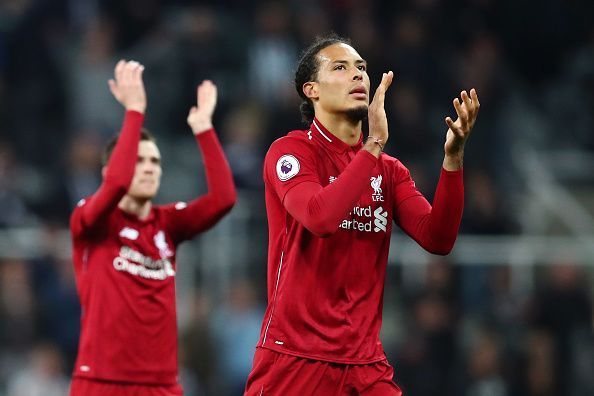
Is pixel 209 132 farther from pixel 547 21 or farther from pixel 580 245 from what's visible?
pixel 547 21

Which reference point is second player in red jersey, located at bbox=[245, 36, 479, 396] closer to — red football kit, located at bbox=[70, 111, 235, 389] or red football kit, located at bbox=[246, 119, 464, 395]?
red football kit, located at bbox=[246, 119, 464, 395]

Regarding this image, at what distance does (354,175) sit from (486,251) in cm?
565

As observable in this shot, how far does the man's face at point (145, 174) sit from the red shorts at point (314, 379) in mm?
1823

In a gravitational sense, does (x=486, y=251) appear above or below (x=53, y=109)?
below

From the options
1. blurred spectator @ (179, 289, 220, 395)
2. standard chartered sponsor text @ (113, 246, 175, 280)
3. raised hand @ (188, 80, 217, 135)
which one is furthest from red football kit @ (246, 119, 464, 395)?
blurred spectator @ (179, 289, 220, 395)

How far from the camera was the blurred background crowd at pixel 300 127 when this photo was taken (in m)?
9.48

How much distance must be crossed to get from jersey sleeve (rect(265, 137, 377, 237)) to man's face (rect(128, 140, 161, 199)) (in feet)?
5.60

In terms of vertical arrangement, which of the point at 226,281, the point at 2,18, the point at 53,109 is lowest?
the point at 226,281

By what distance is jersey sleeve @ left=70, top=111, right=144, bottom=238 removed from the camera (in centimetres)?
584

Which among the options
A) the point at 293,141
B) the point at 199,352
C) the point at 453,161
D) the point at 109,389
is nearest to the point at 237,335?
the point at 199,352

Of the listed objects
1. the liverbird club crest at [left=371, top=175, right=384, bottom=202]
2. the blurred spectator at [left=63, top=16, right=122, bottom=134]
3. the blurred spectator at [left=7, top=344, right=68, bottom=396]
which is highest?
the blurred spectator at [left=63, top=16, right=122, bottom=134]

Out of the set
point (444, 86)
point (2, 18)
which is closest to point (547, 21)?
point (444, 86)

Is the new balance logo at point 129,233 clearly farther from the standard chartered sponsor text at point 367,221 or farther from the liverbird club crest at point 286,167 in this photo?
the standard chartered sponsor text at point 367,221

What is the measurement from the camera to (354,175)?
4477 mm
